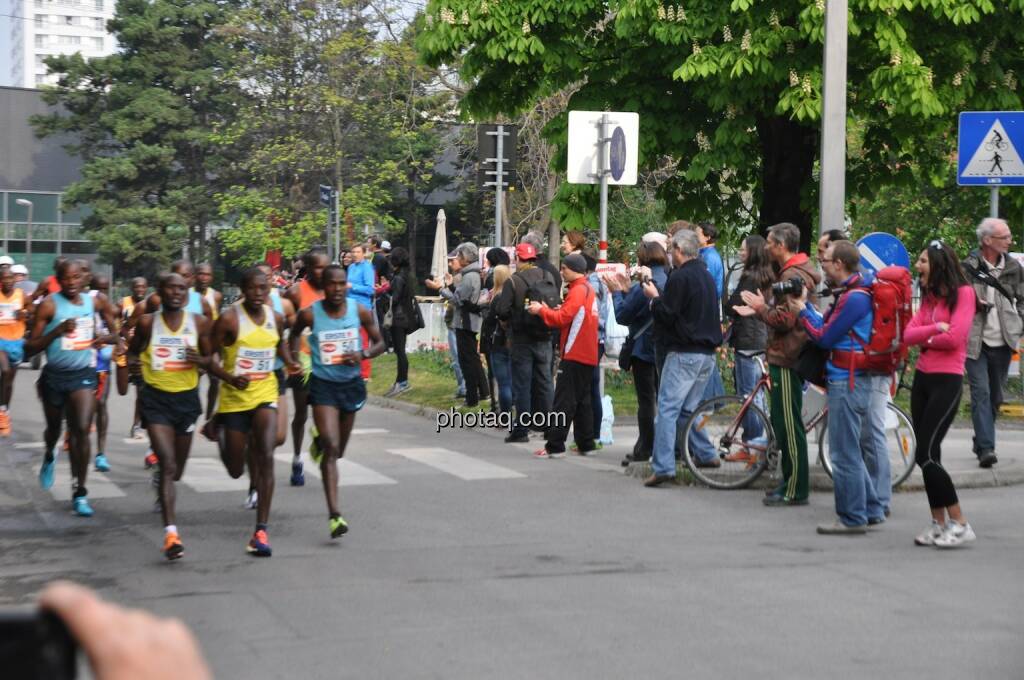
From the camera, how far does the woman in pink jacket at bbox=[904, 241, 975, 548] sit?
8.44m

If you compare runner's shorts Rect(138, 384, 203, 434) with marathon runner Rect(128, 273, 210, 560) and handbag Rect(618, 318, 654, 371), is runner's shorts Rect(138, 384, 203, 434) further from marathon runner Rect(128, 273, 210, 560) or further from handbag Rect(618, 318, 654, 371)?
handbag Rect(618, 318, 654, 371)

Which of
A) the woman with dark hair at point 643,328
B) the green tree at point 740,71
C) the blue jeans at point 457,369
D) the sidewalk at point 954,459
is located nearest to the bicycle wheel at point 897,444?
the sidewalk at point 954,459

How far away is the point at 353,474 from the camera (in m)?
12.0

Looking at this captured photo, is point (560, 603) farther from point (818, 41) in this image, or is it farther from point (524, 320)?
point (818, 41)

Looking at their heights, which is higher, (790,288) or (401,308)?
(790,288)

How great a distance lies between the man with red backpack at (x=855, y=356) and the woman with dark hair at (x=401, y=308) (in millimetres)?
10450

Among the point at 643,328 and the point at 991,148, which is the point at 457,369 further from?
the point at 991,148

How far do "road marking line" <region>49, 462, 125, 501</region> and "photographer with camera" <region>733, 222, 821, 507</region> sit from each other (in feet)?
16.2

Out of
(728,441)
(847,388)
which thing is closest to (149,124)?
(728,441)

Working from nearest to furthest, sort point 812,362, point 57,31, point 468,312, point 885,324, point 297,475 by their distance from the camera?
point 885,324 → point 812,362 → point 297,475 → point 468,312 → point 57,31

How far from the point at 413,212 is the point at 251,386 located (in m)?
51.8

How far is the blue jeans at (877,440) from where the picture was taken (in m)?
9.16

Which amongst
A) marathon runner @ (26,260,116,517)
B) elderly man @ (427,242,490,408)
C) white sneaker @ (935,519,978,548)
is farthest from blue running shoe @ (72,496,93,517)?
elderly man @ (427,242,490,408)

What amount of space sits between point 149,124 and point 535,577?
177 feet
